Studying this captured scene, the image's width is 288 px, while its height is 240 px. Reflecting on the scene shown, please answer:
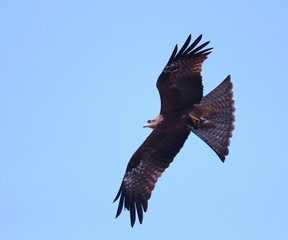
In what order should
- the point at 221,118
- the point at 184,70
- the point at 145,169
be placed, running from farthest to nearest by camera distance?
the point at 145,169 → the point at 221,118 → the point at 184,70

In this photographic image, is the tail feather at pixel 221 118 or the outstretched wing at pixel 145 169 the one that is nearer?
the tail feather at pixel 221 118

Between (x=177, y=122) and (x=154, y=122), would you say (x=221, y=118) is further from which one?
(x=154, y=122)

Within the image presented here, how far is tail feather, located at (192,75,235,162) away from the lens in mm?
13492

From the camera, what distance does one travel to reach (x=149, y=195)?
559 inches

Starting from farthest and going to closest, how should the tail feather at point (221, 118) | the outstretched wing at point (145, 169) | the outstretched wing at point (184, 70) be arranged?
the outstretched wing at point (145, 169) < the tail feather at point (221, 118) < the outstretched wing at point (184, 70)

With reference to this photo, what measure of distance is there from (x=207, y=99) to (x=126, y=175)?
7.40ft

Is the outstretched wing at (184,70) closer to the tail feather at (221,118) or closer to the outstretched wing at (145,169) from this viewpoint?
the tail feather at (221,118)

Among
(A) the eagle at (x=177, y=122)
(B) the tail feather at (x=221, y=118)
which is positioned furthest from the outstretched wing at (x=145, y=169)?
(B) the tail feather at (x=221, y=118)

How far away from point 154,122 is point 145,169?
4.86 feet

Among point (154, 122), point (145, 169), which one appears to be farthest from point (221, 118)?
point (145, 169)

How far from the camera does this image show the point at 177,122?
13.3 meters

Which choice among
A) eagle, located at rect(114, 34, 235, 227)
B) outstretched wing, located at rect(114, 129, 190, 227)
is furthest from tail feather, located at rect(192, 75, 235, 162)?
outstretched wing, located at rect(114, 129, 190, 227)

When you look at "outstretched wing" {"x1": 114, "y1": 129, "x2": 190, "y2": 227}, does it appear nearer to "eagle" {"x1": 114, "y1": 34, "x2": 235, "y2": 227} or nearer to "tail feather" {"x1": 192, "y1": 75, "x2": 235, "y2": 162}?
"eagle" {"x1": 114, "y1": 34, "x2": 235, "y2": 227}

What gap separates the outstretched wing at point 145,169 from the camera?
46.2 feet
